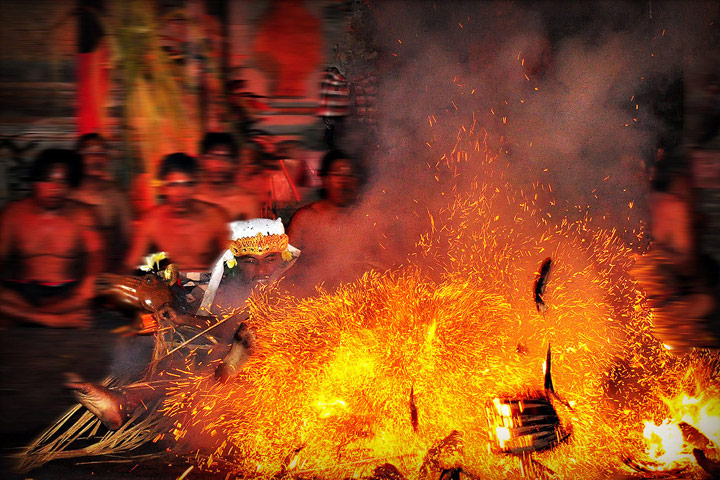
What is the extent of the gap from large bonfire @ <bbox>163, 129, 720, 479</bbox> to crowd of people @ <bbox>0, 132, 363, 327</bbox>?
0.96m

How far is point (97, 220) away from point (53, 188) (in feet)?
0.98

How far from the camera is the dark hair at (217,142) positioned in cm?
313

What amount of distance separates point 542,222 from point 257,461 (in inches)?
109

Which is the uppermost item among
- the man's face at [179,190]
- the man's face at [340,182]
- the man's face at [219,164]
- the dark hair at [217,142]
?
the man's face at [340,182]

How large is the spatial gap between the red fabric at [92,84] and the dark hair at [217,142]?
0.57 metres

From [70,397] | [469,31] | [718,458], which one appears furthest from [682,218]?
[70,397]

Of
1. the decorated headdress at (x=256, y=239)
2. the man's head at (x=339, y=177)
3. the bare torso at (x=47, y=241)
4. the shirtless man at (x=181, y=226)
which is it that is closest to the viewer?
the bare torso at (x=47, y=241)

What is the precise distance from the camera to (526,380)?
355 cm

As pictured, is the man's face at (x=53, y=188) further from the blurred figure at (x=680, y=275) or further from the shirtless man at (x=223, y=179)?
the blurred figure at (x=680, y=275)

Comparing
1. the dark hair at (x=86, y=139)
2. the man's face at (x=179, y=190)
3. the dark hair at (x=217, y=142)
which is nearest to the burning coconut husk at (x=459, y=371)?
the man's face at (x=179, y=190)

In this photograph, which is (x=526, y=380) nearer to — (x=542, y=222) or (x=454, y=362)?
(x=454, y=362)

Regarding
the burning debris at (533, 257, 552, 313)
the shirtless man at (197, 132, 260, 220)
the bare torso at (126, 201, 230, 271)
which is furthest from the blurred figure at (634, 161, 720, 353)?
the bare torso at (126, 201, 230, 271)

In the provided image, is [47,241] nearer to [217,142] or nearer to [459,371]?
[217,142]

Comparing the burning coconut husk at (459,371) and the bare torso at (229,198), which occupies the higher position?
the bare torso at (229,198)
